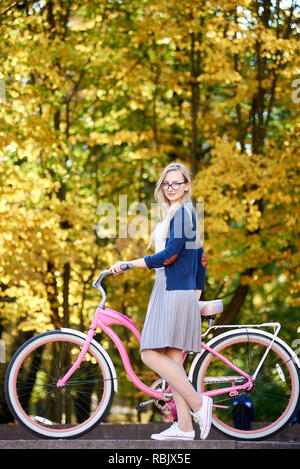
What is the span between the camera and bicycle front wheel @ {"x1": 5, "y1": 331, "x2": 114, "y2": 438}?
420 centimetres

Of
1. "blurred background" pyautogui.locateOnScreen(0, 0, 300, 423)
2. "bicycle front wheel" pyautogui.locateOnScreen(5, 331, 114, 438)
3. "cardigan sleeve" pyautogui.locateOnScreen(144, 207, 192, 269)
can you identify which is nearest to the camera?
"cardigan sleeve" pyautogui.locateOnScreen(144, 207, 192, 269)

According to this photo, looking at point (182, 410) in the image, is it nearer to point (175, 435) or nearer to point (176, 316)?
point (175, 435)

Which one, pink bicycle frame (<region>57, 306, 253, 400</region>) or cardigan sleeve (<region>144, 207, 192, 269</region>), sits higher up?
cardigan sleeve (<region>144, 207, 192, 269</region>)

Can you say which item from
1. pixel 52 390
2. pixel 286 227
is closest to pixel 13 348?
pixel 286 227

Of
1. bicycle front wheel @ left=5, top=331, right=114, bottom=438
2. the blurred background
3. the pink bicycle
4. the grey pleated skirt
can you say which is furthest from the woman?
the blurred background

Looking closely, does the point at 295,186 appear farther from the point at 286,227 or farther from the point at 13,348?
the point at 13,348

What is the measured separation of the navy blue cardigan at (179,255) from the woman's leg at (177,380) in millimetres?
446

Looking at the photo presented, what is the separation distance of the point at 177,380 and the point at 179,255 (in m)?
0.78

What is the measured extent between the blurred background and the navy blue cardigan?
14.2 ft

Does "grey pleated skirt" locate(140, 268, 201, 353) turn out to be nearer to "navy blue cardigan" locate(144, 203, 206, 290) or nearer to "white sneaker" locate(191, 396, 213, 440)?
"navy blue cardigan" locate(144, 203, 206, 290)

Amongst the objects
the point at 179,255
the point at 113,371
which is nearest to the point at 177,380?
the point at 113,371

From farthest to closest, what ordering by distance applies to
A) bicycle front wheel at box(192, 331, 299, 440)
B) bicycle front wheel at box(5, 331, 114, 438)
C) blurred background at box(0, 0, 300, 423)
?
blurred background at box(0, 0, 300, 423) → bicycle front wheel at box(192, 331, 299, 440) → bicycle front wheel at box(5, 331, 114, 438)

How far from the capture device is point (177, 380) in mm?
4082
